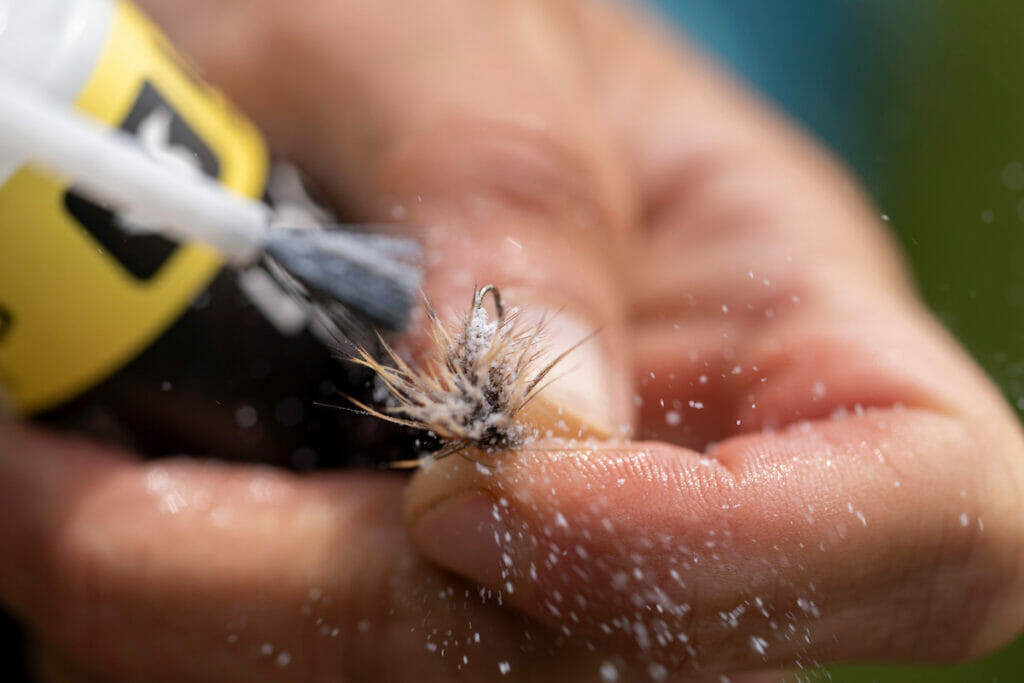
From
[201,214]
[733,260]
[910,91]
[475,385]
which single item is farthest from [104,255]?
[910,91]

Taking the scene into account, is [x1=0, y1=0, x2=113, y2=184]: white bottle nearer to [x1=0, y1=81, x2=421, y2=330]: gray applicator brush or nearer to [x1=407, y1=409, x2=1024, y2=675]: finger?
[x1=0, y1=81, x2=421, y2=330]: gray applicator brush

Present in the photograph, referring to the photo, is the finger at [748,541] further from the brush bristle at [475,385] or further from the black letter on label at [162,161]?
the black letter on label at [162,161]

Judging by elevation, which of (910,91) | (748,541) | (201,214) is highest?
(910,91)

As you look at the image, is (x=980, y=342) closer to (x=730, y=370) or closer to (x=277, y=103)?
Result: (x=730, y=370)

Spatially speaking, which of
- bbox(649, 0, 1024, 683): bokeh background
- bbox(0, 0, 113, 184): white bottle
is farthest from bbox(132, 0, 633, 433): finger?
bbox(649, 0, 1024, 683): bokeh background

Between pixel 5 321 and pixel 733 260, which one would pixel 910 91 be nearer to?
pixel 733 260
